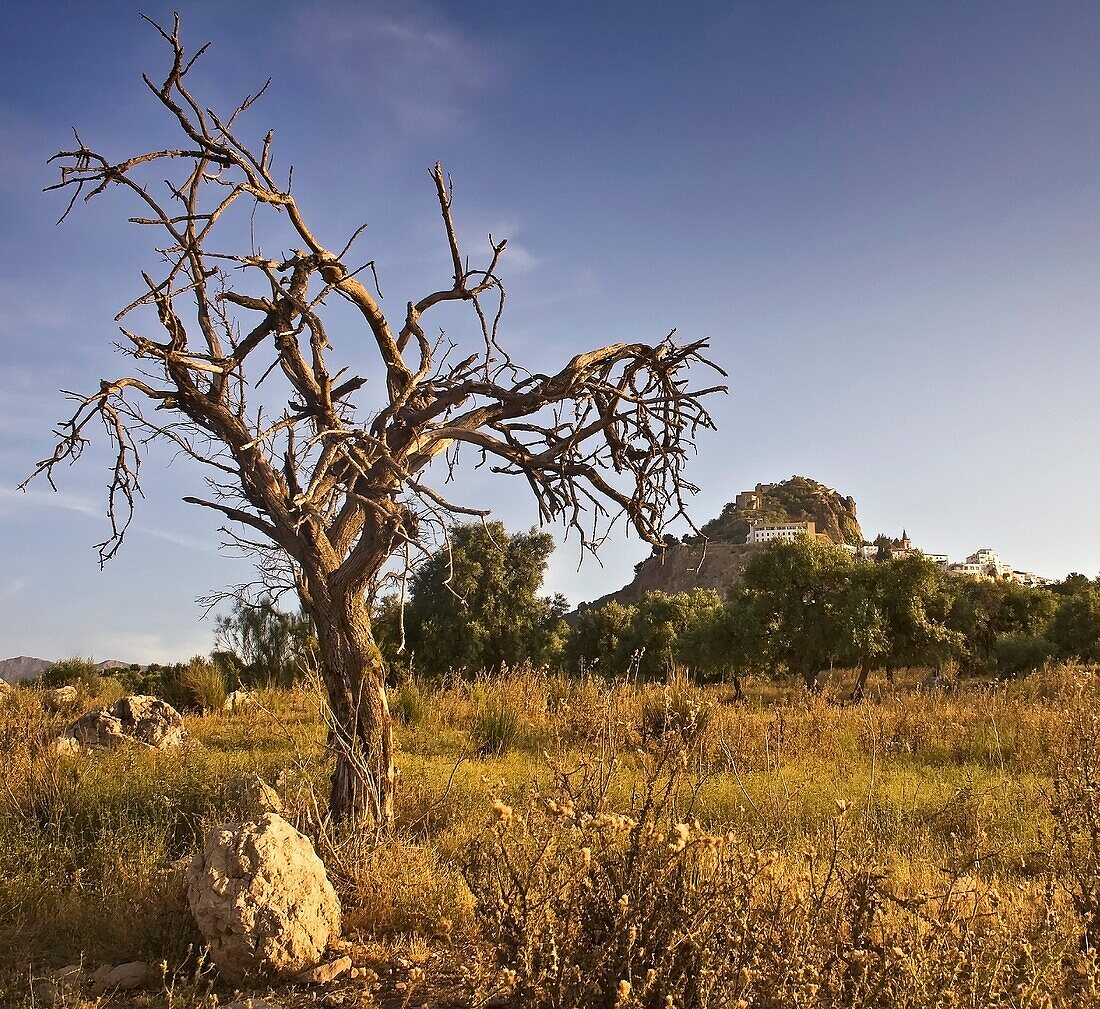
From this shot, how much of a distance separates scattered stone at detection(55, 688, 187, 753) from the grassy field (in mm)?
509

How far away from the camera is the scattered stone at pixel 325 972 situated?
13.0ft

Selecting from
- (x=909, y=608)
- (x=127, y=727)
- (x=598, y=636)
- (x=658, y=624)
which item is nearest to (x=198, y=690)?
(x=127, y=727)

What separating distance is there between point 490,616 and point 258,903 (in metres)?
27.8

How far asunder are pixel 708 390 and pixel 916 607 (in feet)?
56.2

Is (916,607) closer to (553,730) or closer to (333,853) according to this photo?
(553,730)

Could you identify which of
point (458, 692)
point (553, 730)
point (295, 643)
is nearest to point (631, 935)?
point (553, 730)

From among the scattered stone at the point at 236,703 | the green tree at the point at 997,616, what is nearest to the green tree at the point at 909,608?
the green tree at the point at 997,616

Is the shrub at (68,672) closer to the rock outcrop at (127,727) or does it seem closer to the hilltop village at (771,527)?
the rock outcrop at (127,727)

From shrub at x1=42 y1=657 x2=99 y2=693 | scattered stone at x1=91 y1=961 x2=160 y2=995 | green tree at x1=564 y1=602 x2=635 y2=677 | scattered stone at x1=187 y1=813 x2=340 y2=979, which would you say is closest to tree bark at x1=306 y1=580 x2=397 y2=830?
scattered stone at x1=187 y1=813 x2=340 y2=979

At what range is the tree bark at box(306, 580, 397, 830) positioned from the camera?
19.4ft

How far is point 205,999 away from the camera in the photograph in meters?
3.59

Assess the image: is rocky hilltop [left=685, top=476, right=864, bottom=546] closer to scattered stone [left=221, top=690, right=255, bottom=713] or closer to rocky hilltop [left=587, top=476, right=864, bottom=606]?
rocky hilltop [left=587, top=476, right=864, bottom=606]

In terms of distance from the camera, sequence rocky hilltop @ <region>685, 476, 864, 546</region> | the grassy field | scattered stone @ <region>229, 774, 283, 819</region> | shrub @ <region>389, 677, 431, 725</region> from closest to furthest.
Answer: the grassy field → scattered stone @ <region>229, 774, 283, 819</region> → shrub @ <region>389, 677, 431, 725</region> → rocky hilltop @ <region>685, 476, 864, 546</region>

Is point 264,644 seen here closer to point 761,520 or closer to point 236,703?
point 236,703
